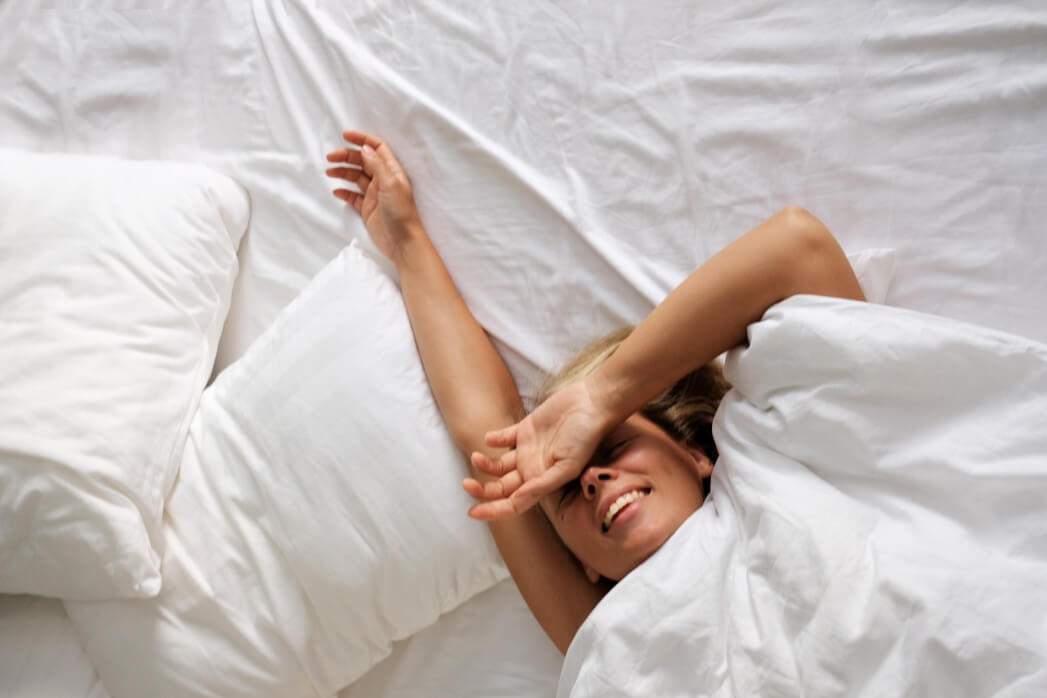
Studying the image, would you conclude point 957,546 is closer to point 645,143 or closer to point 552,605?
point 552,605

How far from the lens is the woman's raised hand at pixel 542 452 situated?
3.15 ft

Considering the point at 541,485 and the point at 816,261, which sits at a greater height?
the point at 816,261

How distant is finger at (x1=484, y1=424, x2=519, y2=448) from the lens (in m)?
→ 0.99

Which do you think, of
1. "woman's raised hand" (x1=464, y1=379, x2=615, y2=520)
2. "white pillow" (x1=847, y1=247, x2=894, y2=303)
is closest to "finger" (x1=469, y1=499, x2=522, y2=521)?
Answer: "woman's raised hand" (x1=464, y1=379, x2=615, y2=520)

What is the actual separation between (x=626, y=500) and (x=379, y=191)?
526 mm

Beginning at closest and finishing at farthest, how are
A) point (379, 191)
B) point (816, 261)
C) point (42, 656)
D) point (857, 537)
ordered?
point (857, 537) → point (816, 261) → point (42, 656) → point (379, 191)

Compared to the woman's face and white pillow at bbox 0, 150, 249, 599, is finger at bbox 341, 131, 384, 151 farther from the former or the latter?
the woman's face

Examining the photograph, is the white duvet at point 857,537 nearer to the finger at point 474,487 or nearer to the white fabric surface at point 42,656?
the finger at point 474,487

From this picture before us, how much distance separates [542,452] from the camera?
39.3 inches

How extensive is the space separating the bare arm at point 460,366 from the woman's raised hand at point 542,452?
0.13 feet

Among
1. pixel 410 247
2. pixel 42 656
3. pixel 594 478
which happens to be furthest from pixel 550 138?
pixel 42 656

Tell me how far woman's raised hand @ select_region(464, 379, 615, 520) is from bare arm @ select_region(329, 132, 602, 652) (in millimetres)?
41

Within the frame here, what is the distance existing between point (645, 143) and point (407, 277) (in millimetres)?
354

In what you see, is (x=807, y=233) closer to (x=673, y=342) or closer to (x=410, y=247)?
(x=673, y=342)
